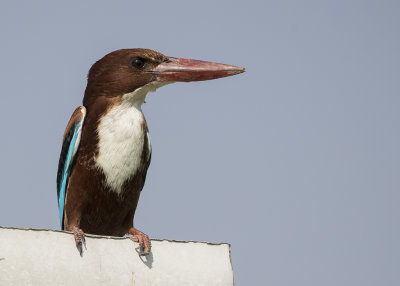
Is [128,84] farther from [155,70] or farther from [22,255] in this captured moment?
[22,255]

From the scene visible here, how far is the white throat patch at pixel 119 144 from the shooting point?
552 cm

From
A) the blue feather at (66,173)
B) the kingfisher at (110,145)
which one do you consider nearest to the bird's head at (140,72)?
the kingfisher at (110,145)

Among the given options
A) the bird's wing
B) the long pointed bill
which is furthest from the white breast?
the long pointed bill

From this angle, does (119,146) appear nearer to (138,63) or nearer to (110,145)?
(110,145)

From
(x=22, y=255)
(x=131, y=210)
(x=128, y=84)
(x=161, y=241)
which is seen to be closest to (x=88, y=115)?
(x=128, y=84)

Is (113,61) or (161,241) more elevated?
(113,61)

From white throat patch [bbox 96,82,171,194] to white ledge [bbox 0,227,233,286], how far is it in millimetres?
1823

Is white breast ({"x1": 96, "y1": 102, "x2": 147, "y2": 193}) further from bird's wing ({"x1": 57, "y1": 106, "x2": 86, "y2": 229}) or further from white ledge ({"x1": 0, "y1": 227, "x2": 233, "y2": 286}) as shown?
white ledge ({"x1": 0, "y1": 227, "x2": 233, "y2": 286})

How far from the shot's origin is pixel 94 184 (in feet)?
18.2

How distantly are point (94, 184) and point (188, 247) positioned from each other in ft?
6.52

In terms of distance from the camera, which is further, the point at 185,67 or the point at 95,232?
the point at 185,67

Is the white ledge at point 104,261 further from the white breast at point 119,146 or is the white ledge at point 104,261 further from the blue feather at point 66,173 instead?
the blue feather at point 66,173

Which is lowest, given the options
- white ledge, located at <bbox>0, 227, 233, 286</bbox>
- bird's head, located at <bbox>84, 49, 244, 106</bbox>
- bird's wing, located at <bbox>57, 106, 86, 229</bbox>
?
white ledge, located at <bbox>0, 227, 233, 286</bbox>

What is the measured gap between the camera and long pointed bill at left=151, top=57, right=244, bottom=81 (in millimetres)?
6059
